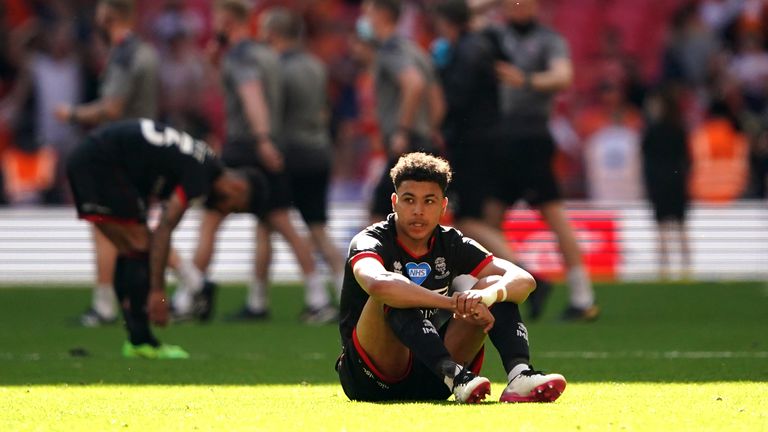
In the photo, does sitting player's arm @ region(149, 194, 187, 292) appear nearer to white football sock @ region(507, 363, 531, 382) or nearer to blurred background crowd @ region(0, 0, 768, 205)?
white football sock @ region(507, 363, 531, 382)

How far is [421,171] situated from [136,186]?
3.30m

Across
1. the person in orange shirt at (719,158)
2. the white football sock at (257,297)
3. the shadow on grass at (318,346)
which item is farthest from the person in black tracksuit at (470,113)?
the person in orange shirt at (719,158)

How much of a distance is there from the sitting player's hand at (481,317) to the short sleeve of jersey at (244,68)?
6443mm

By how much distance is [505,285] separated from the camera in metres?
6.77

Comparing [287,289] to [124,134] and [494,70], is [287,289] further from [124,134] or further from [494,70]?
[124,134]

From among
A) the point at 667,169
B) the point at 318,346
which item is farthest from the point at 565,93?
the point at 318,346

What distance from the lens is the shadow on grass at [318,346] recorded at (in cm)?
850

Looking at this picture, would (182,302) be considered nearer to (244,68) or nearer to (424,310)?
(244,68)

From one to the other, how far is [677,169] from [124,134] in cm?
937

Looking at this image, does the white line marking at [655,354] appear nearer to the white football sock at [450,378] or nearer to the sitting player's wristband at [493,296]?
the sitting player's wristband at [493,296]

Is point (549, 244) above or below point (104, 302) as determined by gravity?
below

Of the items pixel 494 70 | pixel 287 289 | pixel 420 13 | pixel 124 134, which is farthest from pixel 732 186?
pixel 124 134

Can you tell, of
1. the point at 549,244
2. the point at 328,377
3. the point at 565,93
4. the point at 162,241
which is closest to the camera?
the point at 328,377

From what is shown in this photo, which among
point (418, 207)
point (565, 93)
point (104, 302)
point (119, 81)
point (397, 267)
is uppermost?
point (418, 207)
